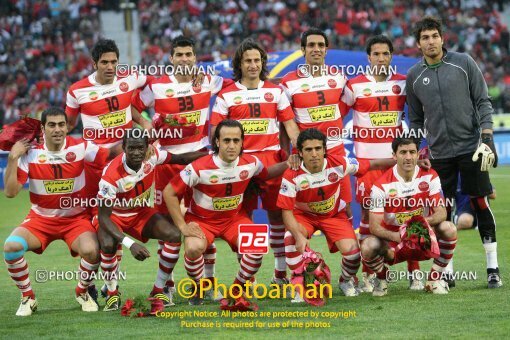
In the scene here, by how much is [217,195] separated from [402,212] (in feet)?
5.18

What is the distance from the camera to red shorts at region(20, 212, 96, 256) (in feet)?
28.2

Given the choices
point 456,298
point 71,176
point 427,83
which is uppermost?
point 427,83

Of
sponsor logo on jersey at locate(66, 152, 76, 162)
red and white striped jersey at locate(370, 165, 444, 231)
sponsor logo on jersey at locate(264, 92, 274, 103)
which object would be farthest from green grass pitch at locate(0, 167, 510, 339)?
sponsor logo on jersey at locate(264, 92, 274, 103)

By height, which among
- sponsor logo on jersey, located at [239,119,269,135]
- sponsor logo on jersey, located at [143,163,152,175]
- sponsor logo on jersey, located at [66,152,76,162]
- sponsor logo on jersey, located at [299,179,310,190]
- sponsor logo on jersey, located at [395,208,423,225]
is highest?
sponsor logo on jersey, located at [239,119,269,135]

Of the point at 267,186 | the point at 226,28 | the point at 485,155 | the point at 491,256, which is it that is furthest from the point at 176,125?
the point at 226,28

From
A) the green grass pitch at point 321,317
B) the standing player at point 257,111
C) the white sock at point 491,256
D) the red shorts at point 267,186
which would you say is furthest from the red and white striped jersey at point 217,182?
the white sock at point 491,256

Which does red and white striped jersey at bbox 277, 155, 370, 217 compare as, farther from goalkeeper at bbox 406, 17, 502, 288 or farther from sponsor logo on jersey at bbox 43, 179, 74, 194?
sponsor logo on jersey at bbox 43, 179, 74, 194

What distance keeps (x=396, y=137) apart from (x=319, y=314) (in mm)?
2194

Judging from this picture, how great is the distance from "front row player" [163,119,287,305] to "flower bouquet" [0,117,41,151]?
1245mm

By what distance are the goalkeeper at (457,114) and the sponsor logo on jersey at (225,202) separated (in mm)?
1788

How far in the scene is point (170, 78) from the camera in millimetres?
9344

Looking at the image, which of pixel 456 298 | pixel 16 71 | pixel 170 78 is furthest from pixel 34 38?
pixel 456 298

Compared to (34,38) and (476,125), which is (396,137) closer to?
(476,125)

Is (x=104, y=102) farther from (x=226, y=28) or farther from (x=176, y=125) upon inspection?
(x=226, y=28)
